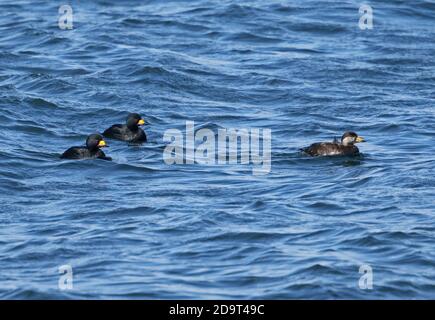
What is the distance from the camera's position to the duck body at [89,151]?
64.0 ft

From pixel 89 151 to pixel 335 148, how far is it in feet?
12.8

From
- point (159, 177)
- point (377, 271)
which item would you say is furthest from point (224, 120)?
point (377, 271)

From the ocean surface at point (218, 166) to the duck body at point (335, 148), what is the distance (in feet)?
0.37

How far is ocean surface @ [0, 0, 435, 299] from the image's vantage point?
14695 mm

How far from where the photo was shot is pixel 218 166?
776 inches

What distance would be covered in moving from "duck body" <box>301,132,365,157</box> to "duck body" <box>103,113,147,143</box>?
2997mm

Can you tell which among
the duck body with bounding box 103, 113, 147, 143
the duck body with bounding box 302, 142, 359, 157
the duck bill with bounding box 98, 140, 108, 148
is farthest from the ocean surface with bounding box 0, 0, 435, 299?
the duck bill with bounding box 98, 140, 108, 148

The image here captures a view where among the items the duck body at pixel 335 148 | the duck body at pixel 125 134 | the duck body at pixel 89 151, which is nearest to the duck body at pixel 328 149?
the duck body at pixel 335 148

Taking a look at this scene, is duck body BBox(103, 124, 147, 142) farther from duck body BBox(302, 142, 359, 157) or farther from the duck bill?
duck body BBox(302, 142, 359, 157)

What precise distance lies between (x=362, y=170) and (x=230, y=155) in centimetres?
236

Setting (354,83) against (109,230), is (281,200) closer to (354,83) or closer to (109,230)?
(109,230)
